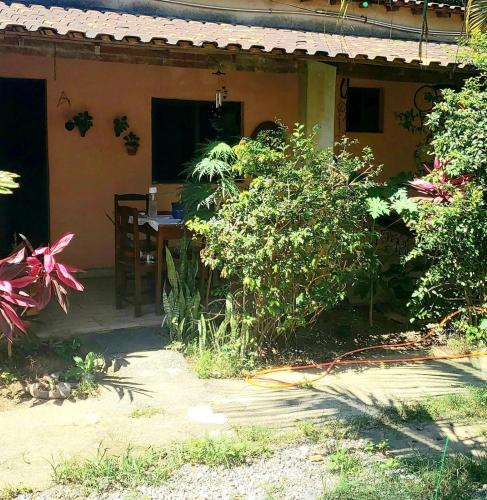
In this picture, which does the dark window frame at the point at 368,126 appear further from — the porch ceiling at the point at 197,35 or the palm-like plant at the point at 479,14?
the palm-like plant at the point at 479,14

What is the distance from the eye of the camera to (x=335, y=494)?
3.47m

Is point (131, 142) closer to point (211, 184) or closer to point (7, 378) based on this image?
point (211, 184)

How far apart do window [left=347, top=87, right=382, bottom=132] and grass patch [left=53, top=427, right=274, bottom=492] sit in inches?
291

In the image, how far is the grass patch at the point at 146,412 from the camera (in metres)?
4.54

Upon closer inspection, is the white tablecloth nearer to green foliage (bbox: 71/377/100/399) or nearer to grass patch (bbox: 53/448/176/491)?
green foliage (bbox: 71/377/100/399)

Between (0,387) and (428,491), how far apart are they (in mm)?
3188

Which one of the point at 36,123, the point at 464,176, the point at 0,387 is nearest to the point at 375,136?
the point at 464,176

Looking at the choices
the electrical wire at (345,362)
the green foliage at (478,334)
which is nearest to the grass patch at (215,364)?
the electrical wire at (345,362)

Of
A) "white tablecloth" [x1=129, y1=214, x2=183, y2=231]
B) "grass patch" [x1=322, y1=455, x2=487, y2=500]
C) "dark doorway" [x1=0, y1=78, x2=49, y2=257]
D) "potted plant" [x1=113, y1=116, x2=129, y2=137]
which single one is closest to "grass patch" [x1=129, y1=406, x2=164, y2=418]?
"grass patch" [x1=322, y1=455, x2=487, y2=500]

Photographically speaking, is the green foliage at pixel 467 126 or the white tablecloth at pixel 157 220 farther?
the white tablecloth at pixel 157 220

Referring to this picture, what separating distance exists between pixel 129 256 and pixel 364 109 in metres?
5.69

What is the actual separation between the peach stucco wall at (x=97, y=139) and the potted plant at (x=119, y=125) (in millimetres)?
98

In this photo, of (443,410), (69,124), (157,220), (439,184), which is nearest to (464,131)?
(439,184)

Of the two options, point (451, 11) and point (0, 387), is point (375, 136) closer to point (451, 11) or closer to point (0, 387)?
point (451, 11)
